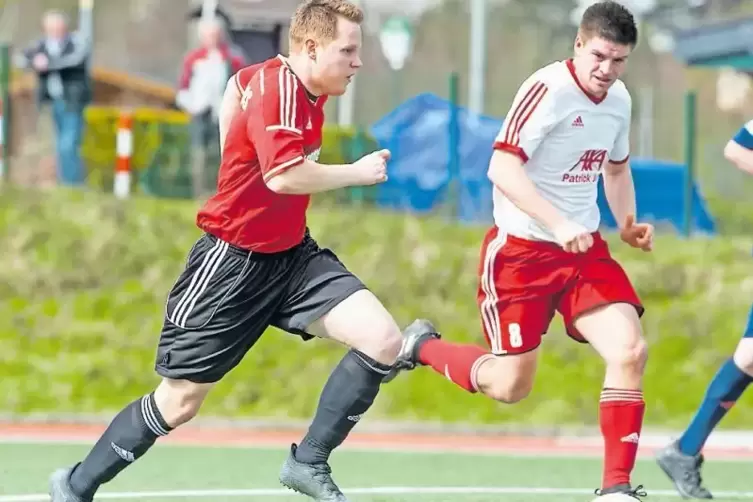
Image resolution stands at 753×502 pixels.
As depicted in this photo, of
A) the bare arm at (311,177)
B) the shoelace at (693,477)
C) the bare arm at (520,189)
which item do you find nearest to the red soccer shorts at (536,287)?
the bare arm at (520,189)

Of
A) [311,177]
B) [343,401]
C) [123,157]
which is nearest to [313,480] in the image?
[343,401]

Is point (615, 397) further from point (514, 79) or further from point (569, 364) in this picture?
point (514, 79)

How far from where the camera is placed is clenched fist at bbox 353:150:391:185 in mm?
6461

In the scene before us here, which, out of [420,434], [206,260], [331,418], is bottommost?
[420,434]

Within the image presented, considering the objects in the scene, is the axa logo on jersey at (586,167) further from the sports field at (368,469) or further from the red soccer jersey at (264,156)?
the sports field at (368,469)

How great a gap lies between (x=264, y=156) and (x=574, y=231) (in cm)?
129

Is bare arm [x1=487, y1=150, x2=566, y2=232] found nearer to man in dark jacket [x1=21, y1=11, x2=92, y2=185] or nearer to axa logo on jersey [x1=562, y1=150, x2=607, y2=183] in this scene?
axa logo on jersey [x1=562, y1=150, x2=607, y2=183]

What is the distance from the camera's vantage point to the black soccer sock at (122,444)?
695 cm

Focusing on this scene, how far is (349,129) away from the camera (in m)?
19.2

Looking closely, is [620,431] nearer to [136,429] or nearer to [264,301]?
[264,301]

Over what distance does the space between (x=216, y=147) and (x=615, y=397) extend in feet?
37.0

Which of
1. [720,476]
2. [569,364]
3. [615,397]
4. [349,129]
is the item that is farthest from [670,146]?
[615,397]

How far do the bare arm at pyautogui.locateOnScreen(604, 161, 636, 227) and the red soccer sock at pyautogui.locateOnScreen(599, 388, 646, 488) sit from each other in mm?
963

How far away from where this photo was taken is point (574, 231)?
22.9 ft
